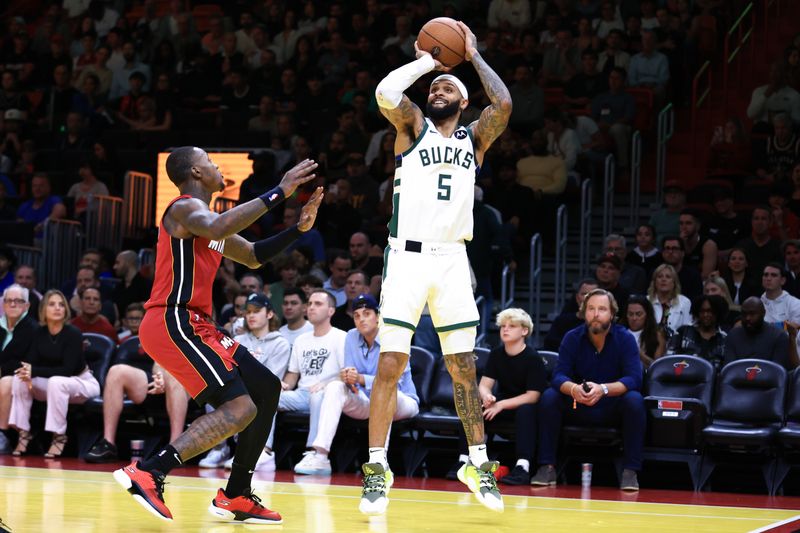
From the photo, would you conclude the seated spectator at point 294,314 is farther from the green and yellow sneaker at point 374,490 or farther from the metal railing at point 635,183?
the metal railing at point 635,183

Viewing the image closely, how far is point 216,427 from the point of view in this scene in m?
6.23

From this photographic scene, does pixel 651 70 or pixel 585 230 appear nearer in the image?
pixel 585 230

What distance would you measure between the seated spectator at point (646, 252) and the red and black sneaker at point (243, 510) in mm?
6692

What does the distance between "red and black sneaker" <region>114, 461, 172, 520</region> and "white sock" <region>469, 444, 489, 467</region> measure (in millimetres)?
1832

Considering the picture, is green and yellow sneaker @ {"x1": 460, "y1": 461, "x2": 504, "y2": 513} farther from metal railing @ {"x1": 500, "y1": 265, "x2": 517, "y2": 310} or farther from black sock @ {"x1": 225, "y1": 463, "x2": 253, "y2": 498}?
metal railing @ {"x1": 500, "y1": 265, "x2": 517, "y2": 310}

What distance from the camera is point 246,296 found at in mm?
12016

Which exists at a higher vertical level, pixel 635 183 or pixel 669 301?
pixel 635 183

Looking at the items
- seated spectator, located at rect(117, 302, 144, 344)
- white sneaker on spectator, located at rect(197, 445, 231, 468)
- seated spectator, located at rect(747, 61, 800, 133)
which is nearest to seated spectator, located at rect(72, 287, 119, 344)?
seated spectator, located at rect(117, 302, 144, 344)

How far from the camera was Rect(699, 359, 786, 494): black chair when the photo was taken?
942cm

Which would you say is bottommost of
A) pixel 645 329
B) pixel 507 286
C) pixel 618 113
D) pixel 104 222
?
pixel 645 329

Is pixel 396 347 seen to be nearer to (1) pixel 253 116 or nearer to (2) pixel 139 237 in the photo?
(2) pixel 139 237

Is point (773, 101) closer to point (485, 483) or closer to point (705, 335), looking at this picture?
point (705, 335)

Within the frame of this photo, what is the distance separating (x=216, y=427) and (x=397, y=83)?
82.6 inches

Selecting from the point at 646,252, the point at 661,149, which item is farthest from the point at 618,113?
the point at 646,252
